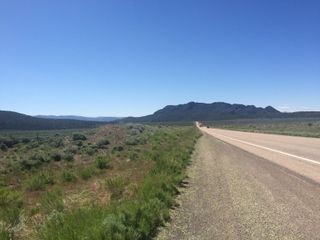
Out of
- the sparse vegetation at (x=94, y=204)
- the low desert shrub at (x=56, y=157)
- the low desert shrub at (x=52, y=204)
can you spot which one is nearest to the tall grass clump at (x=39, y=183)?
the sparse vegetation at (x=94, y=204)

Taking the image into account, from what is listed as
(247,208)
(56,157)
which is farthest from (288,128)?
(247,208)

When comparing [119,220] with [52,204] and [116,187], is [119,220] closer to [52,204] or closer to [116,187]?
[52,204]

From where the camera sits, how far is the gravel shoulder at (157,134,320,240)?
725cm

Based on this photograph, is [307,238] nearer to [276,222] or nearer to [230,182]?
[276,222]

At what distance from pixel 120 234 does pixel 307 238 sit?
9.68ft

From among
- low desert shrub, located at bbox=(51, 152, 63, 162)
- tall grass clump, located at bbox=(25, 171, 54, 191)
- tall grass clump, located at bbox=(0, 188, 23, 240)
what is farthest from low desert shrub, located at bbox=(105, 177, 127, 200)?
low desert shrub, located at bbox=(51, 152, 63, 162)

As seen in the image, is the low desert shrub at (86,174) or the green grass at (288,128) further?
the green grass at (288,128)

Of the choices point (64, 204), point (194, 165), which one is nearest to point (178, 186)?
point (64, 204)

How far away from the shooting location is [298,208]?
8.70m

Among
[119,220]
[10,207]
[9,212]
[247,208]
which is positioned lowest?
[10,207]

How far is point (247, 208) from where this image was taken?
8.96 m

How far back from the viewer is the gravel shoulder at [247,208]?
23.8 feet

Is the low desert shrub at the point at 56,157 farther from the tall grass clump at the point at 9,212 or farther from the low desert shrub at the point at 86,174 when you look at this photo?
the tall grass clump at the point at 9,212

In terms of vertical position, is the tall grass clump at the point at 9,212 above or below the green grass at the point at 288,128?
below
